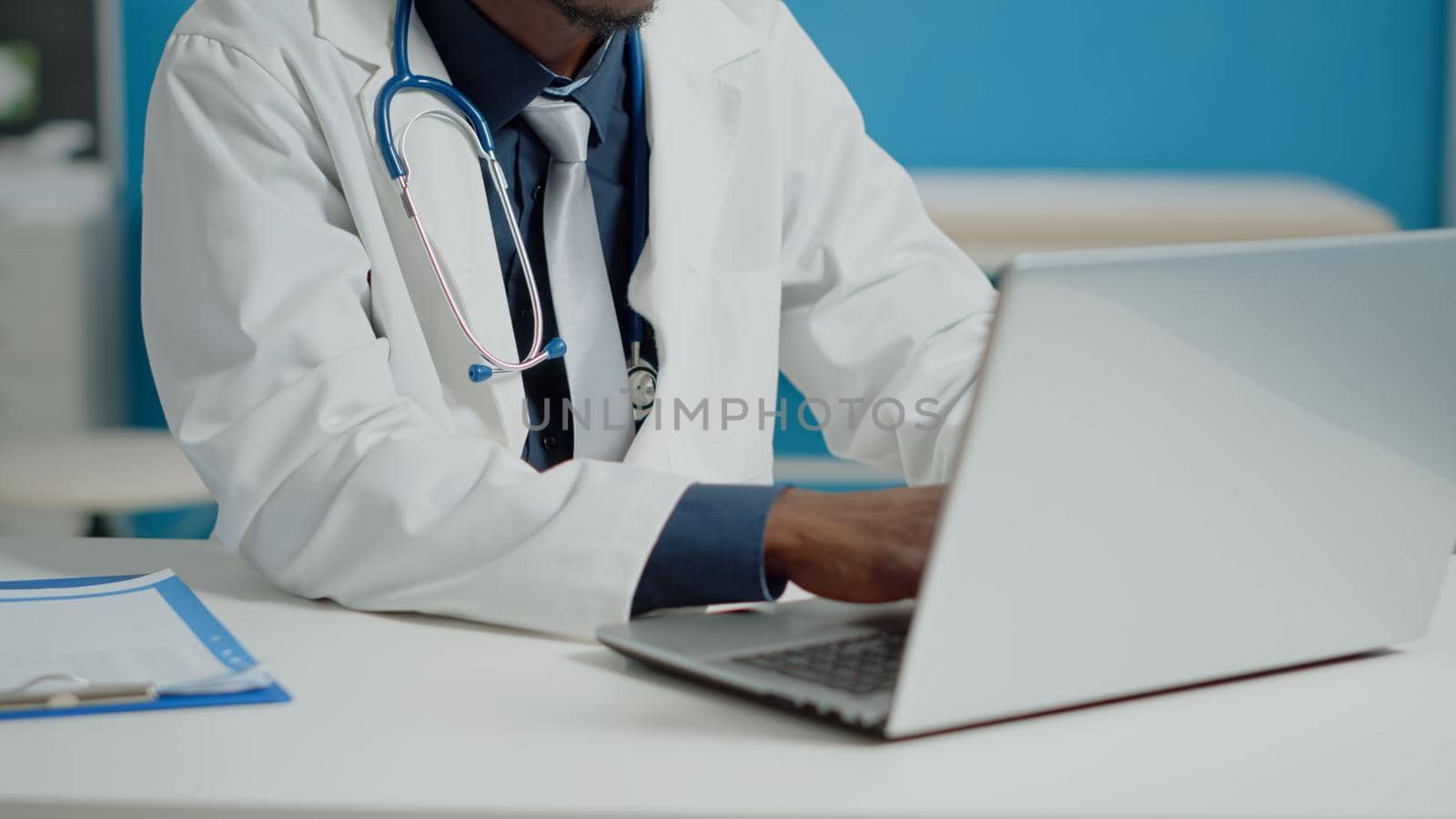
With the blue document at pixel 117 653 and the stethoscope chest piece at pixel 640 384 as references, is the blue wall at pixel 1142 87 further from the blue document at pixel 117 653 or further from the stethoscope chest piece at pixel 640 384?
the blue document at pixel 117 653

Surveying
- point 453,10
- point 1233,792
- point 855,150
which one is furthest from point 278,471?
point 855,150

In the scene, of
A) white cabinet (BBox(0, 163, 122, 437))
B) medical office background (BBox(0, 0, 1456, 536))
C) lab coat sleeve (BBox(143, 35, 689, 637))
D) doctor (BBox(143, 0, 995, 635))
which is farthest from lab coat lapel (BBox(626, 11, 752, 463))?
white cabinet (BBox(0, 163, 122, 437))

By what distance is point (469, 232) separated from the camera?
123 centimetres

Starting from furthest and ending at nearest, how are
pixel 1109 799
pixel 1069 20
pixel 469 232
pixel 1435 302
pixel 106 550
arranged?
pixel 1069 20
pixel 469 232
pixel 106 550
pixel 1435 302
pixel 1109 799

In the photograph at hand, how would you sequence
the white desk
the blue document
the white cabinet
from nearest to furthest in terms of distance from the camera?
the white desk → the blue document → the white cabinet

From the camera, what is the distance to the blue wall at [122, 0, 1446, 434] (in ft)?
9.97

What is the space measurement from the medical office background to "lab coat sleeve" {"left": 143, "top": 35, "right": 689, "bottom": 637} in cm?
206

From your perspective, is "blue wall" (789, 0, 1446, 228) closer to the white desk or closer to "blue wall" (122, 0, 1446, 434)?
"blue wall" (122, 0, 1446, 434)

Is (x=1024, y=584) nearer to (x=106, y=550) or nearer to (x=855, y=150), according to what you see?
(x=106, y=550)

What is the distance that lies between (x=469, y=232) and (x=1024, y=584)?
30.2 inches

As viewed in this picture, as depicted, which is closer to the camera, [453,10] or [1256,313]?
[1256,313]

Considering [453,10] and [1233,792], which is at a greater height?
[453,10]

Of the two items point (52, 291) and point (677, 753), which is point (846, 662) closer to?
point (677, 753)

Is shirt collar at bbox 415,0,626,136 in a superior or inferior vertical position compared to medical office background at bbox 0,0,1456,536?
superior
